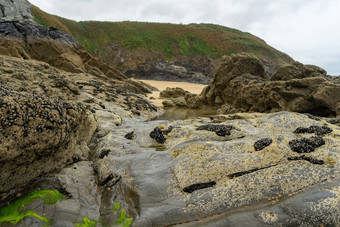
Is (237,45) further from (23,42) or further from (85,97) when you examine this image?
(85,97)

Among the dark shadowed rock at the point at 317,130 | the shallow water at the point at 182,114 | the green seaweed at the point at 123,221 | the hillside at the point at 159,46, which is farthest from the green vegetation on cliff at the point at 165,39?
the green seaweed at the point at 123,221

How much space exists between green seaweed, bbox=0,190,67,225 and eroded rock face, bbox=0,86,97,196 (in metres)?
0.35

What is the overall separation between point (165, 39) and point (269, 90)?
53.1 metres

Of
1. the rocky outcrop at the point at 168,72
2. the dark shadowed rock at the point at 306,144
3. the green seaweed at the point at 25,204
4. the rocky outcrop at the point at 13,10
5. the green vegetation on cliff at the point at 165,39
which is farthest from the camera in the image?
the green vegetation on cliff at the point at 165,39

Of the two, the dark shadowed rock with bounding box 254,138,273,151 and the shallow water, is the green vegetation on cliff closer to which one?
the shallow water

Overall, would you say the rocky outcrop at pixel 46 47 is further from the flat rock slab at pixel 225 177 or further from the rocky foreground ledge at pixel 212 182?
the flat rock slab at pixel 225 177

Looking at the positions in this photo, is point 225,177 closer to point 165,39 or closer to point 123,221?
point 123,221

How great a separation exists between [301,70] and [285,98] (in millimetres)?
2729

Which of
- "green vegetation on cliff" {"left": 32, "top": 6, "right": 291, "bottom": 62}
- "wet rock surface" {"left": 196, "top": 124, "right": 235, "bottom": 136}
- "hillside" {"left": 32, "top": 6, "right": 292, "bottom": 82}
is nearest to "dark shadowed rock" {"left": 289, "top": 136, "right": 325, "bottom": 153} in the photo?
"wet rock surface" {"left": 196, "top": 124, "right": 235, "bottom": 136}

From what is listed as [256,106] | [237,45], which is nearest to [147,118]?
[256,106]

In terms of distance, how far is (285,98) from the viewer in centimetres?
1038

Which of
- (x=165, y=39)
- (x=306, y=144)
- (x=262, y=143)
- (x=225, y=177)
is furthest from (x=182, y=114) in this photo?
(x=165, y=39)

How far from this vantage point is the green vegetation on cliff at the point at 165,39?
55.2 metres

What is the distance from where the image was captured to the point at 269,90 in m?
10.9
